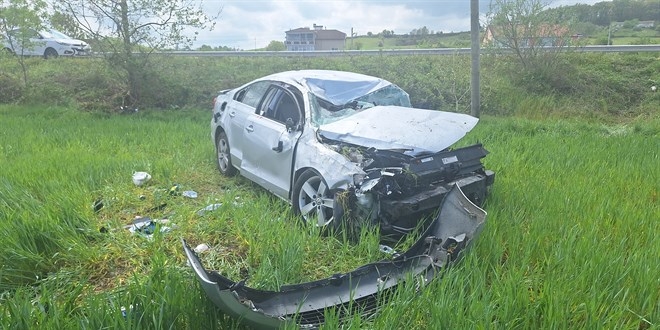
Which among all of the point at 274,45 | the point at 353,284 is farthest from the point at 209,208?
the point at 274,45

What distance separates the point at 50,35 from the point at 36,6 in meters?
6.08

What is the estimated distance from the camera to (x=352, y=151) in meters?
4.80

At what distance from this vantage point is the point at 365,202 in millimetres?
4344

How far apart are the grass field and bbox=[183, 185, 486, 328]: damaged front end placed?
184 mm

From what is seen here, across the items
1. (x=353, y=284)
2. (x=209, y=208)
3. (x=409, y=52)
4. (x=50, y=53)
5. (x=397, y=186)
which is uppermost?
(x=50, y=53)

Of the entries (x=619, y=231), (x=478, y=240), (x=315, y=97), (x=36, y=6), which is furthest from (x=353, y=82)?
(x=36, y=6)

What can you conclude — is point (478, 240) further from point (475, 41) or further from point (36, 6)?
point (36, 6)

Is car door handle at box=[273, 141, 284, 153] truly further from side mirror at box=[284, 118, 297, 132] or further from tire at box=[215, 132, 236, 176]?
tire at box=[215, 132, 236, 176]

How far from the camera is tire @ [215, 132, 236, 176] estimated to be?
7.09 m

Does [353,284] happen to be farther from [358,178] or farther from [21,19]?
[21,19]

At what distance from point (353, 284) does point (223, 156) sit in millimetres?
4331

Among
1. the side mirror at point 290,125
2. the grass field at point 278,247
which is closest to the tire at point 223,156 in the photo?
the grass field at point 278,247

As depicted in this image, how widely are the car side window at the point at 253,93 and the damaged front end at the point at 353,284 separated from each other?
3312 mm

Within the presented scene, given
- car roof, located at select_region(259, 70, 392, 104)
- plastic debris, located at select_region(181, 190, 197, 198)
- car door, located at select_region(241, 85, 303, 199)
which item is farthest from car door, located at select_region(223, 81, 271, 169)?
plastic debris, located at select_region(181, 190, 197, 198)
